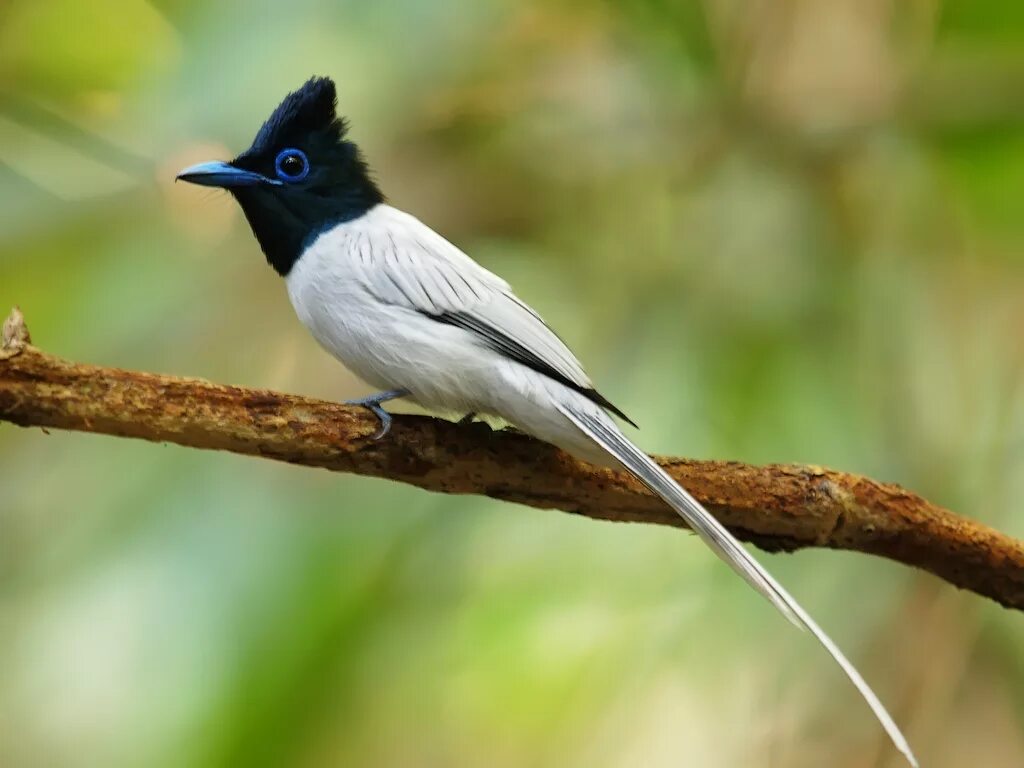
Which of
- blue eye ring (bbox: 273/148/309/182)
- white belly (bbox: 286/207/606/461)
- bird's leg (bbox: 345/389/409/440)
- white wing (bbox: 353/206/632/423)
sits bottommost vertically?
bird's leg (bbox: 345/389/409/440)

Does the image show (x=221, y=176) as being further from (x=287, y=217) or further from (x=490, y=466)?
(x=490, y=466)

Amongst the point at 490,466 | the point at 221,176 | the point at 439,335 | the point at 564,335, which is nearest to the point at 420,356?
the point at 439,335

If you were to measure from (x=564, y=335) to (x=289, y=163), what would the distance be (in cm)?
134

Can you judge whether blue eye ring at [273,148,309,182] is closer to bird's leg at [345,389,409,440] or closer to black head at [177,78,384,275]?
black head at [177,78,384,275]

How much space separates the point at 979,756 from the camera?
295 cm

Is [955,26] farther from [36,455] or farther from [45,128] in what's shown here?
[36,455]

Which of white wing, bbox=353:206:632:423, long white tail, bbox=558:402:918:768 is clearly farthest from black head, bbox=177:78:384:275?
long white tail, bbox=558:402:918:768

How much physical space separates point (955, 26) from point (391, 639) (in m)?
2.47

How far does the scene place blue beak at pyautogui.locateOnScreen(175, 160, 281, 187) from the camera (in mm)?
1893

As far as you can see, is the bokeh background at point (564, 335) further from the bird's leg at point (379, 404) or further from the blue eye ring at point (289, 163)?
the bird's leg at point (379, 404)

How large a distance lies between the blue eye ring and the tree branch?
1.70 feet

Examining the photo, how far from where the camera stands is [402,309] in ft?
6.07

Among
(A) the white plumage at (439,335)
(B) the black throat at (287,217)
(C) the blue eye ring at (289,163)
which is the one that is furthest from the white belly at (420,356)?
(C) the blue eye ring at (289,163)

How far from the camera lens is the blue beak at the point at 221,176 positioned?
6.21 ft
